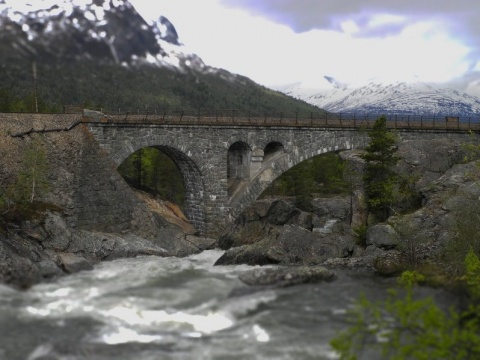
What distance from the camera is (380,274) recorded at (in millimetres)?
27719

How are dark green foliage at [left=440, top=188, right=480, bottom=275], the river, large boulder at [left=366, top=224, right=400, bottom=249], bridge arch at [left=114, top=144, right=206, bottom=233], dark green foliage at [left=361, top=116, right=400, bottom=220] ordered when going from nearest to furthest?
1. the river
2. dark green foliage at [left=440, top=188, right=480, bottom=275]
3. large boulder at [left=366, top=224, right=400, bottom=249]
4. dark green foliage at [left=361, top=116, right=400, bottom=220]
5. bridge arch at [left=114, top=144, right=206, bottom=233]

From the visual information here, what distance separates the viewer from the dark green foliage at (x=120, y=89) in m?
41.2

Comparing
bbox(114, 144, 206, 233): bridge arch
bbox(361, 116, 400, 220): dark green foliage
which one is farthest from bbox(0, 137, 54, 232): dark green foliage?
bbox(361, 116, 400, 220): dark green foliage

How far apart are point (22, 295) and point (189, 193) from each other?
2612 centimetres

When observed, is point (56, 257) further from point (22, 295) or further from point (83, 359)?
point (83, 359)

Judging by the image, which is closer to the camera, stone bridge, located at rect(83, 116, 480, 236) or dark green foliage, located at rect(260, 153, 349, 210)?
stone bridge, located at rect(83, 116, 480, 236)

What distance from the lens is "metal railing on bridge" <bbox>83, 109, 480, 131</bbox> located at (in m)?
41.4

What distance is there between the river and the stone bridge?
53.5ft

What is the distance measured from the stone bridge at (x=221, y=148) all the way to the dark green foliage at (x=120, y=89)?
2.12 m

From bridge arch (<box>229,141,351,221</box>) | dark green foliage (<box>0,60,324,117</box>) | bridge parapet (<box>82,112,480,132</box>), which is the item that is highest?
dark green foliage (<box>0,60,324,117</box>)

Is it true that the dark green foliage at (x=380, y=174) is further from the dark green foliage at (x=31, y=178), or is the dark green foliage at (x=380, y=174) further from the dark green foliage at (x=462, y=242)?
the dark green foliage at (x=31, y=178)

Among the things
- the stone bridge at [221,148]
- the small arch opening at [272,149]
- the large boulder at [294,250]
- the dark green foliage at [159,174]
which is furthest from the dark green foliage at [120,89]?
the large boulder at [294,250]

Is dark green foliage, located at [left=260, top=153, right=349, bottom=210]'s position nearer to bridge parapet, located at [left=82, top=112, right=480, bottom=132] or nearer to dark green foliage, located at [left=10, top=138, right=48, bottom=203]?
bridge parapet, located at [left=82, top=112, right=480, bottom=132]

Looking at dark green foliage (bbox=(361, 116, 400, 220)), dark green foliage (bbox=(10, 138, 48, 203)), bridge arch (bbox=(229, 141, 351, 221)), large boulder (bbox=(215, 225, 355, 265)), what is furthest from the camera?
bridge arch (bbox=(229, 141, 351, 221))
